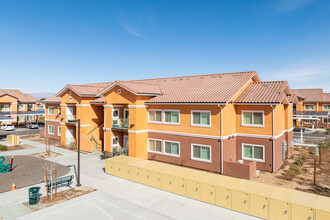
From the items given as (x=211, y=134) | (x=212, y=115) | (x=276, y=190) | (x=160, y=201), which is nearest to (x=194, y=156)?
(x=211, y=134)

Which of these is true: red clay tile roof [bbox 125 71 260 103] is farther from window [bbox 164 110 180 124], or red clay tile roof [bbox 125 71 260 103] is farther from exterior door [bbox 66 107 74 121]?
exterior door [bbox 66 107 74 121]

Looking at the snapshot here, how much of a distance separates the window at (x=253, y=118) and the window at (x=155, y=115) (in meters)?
8.92

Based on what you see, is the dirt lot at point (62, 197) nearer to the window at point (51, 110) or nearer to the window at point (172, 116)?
the window at point (172, 116)

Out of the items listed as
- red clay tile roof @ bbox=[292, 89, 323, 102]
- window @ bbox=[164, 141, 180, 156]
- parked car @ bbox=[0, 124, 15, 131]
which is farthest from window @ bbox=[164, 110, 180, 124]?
red clay tile roof @ bbox=[292, 89, 323, 102]

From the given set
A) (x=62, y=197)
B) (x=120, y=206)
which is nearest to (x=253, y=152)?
(x=120, y=206)

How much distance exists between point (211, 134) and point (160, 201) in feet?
27.6

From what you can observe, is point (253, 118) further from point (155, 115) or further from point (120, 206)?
point (120, 206)

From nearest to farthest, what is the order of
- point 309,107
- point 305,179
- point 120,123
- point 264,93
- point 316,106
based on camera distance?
1. point 305,179
2. point 264,93
3. point 120,123
4. point 316,106
5. point 309,107

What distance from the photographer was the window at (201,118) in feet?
68.8

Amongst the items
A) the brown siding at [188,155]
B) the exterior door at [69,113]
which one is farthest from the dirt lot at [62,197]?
the exterior door at [69,113]

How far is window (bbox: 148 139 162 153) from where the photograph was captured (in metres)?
Result: 24.6

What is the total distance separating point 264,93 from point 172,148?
1088 cm

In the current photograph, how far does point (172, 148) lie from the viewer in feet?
77.1

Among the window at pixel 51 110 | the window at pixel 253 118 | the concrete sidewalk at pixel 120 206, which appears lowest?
the concrete sidewalk at pixel 120 206
